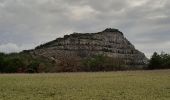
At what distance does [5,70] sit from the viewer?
9344 centimetres

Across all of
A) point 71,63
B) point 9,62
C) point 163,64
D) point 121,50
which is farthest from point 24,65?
point 121,50

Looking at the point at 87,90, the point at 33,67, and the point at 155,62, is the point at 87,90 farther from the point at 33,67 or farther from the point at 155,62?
the point at 155,62

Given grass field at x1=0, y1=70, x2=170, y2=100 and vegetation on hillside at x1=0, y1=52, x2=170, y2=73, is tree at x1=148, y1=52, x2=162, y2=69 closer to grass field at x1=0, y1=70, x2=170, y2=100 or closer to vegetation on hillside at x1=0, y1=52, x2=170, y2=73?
vegetation on hillside at x1=0, y1=52, x2=170, y2=73

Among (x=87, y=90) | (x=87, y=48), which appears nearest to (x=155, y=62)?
(x=87, y=90)

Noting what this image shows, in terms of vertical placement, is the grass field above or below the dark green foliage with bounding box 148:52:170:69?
below

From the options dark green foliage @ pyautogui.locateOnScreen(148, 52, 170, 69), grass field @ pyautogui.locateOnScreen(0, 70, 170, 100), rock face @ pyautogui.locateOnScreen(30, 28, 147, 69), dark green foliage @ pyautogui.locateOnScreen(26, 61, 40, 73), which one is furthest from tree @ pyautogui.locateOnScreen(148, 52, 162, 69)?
rock face @ pyautogui.locateOnScreen(30, 28, 147, 69)

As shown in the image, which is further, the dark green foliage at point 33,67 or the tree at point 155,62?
the tree at point 155,62

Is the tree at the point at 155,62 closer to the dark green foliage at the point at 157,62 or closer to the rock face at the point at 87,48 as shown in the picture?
the dark green foliage at the point at 157,62

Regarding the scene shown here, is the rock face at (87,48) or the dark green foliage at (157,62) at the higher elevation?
the rock face at (87,48)

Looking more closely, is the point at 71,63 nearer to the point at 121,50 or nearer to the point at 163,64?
the point at 163,64

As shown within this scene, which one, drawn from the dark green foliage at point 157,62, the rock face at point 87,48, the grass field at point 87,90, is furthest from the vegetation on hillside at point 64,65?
the rock face at point 87,48

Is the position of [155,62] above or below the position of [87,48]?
below

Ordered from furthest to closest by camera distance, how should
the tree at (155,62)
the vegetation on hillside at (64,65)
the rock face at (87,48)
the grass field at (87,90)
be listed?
the rock face at (87,48)
the tree at (155,62)
the vegetation on hillside at (64,65)
the grass field at (87,90)

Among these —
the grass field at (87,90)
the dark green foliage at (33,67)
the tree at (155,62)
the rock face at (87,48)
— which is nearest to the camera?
the grass field at (87,90)
